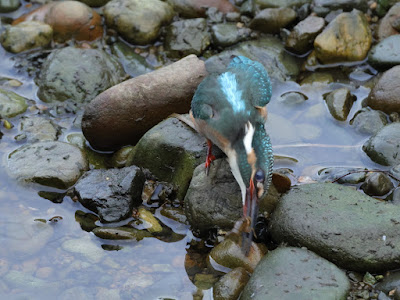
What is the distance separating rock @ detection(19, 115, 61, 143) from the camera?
7.02 m

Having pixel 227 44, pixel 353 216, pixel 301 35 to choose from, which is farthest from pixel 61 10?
pixel 353 216

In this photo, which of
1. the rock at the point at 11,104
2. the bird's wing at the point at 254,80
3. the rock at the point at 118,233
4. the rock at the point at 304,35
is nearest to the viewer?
the bird's wing at the point at 254,80

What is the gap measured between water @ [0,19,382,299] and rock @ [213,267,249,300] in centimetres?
16

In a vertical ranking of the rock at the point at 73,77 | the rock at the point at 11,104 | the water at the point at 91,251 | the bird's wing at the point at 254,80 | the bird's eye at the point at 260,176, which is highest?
the bird's wing at the point at 254,80

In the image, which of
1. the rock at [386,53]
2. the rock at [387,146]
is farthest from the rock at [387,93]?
the rock at [387,146]

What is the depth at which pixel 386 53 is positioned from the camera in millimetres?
7586

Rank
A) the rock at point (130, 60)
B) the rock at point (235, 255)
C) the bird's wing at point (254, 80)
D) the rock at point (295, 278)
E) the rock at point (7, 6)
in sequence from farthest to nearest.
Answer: the rock at point (7, 6)
the rock at point (130, 60)
the bird's wing at point (254, 80)
the rock at point (235, 255)
the rock at point (295, 278)

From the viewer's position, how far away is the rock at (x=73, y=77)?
7.46 m

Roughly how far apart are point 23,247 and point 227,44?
13.5 ft

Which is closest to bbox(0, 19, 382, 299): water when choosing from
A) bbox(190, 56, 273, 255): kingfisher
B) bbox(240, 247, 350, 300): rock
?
bbox(240, 247, 350, 300): rock

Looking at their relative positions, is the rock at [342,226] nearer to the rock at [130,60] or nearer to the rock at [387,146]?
the rock at [387,146]

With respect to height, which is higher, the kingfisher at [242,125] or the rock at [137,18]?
the kingfisher at [242,125]

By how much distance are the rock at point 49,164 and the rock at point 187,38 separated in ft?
8.04

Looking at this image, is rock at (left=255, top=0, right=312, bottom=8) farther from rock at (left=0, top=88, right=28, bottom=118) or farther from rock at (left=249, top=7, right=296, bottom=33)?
rock at (left=0, top=88, right=28, bottom=118)
